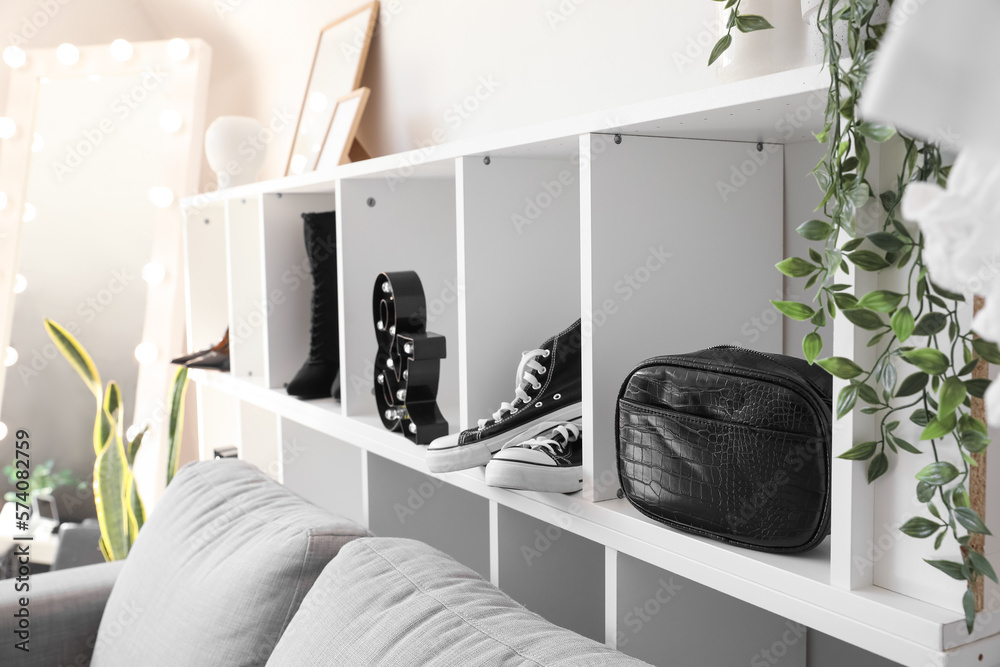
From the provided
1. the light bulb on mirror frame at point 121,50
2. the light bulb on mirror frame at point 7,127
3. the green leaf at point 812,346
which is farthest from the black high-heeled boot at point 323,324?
the light bulb on mirror frame at point 7,127

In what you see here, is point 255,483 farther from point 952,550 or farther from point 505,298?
point 952,550

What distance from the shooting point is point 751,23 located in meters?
0.65

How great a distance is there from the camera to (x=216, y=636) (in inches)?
40.4

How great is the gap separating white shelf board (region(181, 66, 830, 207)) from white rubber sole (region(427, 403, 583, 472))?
337 mm

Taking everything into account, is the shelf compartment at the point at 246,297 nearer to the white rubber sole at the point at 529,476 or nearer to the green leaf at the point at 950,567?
the white rubber sole at the point at 529,476

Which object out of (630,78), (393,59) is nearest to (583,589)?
(630,78)

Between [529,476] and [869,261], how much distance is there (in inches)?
17.3

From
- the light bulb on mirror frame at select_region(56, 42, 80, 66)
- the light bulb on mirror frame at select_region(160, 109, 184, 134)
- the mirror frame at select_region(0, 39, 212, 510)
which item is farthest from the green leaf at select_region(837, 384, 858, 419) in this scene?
the light bulb on mirror frame at select_region(56, 42, 80, 66)

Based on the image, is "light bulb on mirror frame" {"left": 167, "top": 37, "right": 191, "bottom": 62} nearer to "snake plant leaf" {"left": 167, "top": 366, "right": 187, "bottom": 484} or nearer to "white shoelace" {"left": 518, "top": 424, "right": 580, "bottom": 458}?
"snake plant leaf" {"left": 167, "top": 366, "right": 187, "bottom": 484}

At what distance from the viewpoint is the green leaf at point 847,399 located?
0.57 m

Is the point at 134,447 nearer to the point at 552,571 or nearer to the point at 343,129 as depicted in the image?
the point at 343,129

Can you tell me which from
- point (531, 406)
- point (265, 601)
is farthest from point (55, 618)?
point (531, 406)

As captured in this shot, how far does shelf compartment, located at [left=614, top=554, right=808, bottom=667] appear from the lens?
86 cm

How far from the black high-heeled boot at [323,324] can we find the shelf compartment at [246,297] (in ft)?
1.21
